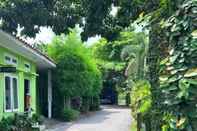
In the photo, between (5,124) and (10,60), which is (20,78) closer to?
(10,60)

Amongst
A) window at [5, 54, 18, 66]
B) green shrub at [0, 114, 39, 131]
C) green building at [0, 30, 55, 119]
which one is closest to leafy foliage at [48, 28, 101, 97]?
green building at [0, 30, 55, 119]

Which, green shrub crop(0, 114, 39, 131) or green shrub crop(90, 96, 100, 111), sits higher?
green shrub crop(90, 96, 100, 111)

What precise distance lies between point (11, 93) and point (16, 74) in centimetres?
120

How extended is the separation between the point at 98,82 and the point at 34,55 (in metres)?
20.9

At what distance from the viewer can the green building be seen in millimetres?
18533

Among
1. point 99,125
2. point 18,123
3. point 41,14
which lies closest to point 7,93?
point 18,123

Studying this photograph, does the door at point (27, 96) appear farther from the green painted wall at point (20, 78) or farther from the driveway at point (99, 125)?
the driveway at point (99, 125)

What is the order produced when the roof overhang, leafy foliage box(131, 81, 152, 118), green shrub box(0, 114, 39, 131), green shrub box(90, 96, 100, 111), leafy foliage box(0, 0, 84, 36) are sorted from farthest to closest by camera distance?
1. green shrub box(90, 96, 100, 111)
2. green shrub box(0, 114, 39, 131)
3. the roof overhang
4. leafy foliage box(0, 0, 84, 36)
5. leafy foliage box(131, 81, 152, 118)

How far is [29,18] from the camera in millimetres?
15383

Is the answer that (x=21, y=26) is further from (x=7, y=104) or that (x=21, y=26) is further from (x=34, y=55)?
(x=34, y=55)

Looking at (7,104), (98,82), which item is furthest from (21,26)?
(98,82)

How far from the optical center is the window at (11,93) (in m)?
20.1

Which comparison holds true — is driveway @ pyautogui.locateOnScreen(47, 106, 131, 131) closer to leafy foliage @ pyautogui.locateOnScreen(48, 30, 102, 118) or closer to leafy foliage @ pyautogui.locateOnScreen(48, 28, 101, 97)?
leafy foliage @ pyautogui.locateOnScreen(48, 30, 102, 118)

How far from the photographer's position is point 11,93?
817 inches
